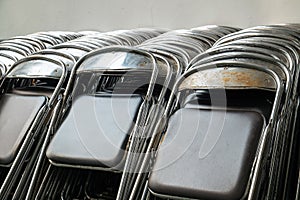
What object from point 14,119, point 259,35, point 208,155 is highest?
point 259,35

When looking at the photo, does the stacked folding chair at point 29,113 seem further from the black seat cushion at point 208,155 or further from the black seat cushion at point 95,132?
the black seat cushion at point 208,155

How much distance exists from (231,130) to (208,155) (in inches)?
4.7

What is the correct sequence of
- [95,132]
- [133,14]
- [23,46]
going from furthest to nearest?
[133,14] < [23,46] < [95,132]

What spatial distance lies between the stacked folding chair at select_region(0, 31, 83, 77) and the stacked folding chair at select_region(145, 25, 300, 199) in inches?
47.9

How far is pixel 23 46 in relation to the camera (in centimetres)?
280

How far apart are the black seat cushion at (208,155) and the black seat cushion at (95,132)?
0.21m

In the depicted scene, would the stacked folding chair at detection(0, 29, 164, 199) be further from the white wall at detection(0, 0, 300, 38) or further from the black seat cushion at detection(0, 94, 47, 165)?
the white wall at detection(0, 0, 300, 38)

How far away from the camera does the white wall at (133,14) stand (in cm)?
332

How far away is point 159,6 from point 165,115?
2.21m

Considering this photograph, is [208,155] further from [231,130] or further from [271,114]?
[271,114]

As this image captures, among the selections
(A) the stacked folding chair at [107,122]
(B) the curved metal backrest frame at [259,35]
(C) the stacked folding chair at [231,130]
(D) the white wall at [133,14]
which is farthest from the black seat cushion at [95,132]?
(D) the white wall at [133,14]

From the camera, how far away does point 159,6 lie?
375cm

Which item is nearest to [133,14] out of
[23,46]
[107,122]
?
[23,46]

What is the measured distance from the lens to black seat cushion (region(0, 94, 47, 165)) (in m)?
1.87
